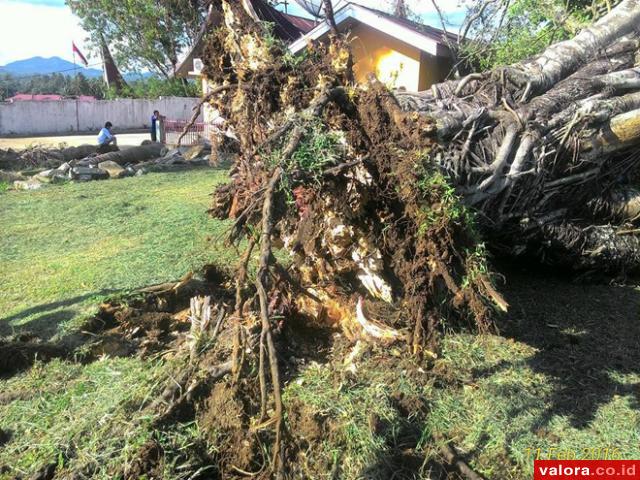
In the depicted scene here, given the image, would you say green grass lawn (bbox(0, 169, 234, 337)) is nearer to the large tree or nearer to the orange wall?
the orange wall

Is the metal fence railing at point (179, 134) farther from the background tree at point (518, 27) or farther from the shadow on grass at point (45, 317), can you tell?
the shadow on grass at point (45, 317)

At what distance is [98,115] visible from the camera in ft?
100

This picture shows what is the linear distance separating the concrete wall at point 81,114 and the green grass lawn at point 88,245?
18.2 m

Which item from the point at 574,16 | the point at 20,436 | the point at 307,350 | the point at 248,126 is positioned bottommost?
the point at 20,436

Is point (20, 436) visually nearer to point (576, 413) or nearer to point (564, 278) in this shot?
point (576, 413)

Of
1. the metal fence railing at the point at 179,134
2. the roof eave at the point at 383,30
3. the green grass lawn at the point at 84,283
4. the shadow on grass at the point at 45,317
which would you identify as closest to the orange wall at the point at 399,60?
the roof eave at the point at 383,30

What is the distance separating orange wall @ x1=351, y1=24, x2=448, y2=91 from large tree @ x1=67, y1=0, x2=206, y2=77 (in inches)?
579

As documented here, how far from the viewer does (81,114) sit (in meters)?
29.8

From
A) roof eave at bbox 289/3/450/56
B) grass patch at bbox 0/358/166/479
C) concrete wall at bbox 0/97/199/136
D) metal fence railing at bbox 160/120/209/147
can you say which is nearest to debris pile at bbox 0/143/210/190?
metal fence railing at bbox 160/120/209/147

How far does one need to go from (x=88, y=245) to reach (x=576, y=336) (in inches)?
247

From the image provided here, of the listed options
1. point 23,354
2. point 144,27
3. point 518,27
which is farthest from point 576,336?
point 144,27

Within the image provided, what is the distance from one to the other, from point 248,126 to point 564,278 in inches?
169

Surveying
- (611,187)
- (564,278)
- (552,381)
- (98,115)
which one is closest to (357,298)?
(552,381)

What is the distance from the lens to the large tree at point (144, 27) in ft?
92.5
